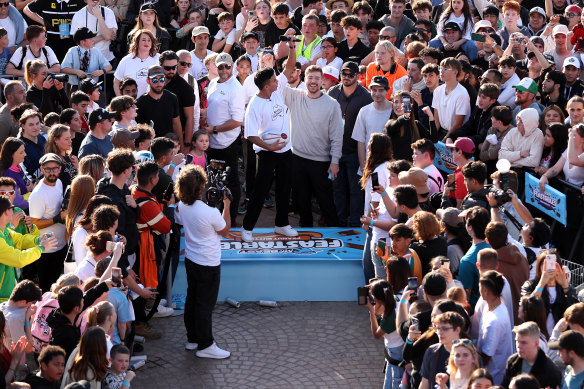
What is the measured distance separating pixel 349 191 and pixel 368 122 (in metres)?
0.97

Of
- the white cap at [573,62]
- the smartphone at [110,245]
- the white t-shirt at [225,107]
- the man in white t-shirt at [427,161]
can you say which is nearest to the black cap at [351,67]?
the white t-shirt at [225,107]

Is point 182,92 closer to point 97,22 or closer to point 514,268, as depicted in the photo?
point 97,22

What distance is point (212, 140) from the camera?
36.6 ft

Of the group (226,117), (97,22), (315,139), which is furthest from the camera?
(97,22)

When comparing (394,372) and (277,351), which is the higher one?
(394,372)

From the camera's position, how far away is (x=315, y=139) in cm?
1051

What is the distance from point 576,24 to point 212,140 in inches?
224

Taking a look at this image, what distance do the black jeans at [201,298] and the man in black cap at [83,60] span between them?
523 cm

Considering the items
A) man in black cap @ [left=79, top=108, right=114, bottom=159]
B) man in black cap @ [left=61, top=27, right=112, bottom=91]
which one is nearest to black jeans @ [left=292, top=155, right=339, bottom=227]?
man in black cap @ [left=79, top=108, right=114, bottom=159]

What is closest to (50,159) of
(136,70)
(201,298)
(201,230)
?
(201,230)

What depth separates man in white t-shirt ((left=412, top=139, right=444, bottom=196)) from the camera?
9109 millimetres

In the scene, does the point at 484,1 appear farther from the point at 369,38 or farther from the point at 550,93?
the point at 550,93

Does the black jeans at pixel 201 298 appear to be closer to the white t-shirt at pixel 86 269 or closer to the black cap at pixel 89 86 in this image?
the white t-shirt at pixel 86 269

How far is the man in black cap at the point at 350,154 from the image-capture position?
35.5ft
